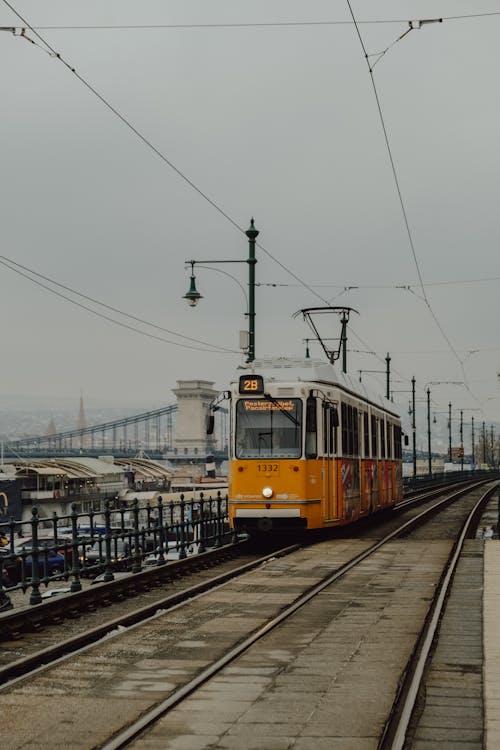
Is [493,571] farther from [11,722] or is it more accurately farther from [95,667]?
[11,722]

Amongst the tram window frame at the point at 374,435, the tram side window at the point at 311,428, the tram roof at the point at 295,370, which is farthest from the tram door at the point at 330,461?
the tram window frame at the point at 374,435

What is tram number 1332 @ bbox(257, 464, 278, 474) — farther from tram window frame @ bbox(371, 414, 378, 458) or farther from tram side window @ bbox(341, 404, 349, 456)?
tram window frame @ bbox(371, 414, 378, 458)

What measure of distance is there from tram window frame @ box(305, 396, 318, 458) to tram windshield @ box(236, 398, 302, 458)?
0.14 metres

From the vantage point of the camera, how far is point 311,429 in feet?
65.6

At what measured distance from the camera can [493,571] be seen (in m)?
16.0

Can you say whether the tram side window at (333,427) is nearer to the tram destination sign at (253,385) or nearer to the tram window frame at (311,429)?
the tram window frame at (311,429)

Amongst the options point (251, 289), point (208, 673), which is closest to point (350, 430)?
point (251, 289)

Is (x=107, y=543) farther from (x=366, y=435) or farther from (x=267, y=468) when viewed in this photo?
(x=366, y=435)

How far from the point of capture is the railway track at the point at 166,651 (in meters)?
7.43

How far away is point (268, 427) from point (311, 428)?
0.79 m

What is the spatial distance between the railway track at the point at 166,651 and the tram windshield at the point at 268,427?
4.14 meters

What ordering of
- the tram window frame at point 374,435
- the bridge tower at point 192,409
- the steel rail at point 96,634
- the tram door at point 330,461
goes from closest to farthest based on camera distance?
the steel rail at point 96,634
the tram door at point 330,461
the tram window frame at point 374,435
the bridge tower at point 192,409

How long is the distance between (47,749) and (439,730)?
2380mm

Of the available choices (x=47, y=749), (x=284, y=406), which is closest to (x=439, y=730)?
(x=47, y=749)
